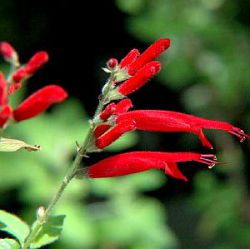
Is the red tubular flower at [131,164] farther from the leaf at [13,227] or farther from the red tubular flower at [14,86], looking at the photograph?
the red tubular flower at [14,86]

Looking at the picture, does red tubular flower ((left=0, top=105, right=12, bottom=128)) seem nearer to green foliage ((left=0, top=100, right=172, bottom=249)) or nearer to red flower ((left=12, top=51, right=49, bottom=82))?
red flower ((left=12, top=51, right=49, bottom=82))

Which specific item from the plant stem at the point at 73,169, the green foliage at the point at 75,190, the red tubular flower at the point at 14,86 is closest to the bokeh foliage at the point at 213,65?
the green foliage at the point at 75,190

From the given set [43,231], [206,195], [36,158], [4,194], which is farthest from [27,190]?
[43,231]

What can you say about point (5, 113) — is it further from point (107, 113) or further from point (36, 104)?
point (107, 113)

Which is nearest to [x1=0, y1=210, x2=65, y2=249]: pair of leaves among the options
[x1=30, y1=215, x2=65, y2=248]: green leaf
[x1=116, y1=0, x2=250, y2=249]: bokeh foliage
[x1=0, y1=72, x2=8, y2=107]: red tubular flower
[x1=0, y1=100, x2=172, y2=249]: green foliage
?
[x1=30, y1=215, x2=65, y2=248]: green leaf

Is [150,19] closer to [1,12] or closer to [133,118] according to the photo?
[1,12]
